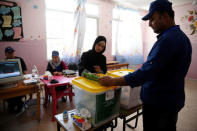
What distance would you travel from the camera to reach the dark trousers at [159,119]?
Answer: 3.04 feet

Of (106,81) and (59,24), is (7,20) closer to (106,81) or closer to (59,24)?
(59,24)

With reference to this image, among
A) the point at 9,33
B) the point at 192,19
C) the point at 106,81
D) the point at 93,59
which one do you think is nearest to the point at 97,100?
the point at 106,81

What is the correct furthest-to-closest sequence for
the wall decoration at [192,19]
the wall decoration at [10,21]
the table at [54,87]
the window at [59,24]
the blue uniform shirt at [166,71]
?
the wall decoration at [192,19], the window at [59,24], the wall decoration at [10,21], the table at [54,87], the blue uniform shirt at [166,71]

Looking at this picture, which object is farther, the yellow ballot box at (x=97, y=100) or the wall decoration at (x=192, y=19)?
the wall decoration at (x=192, y=19)

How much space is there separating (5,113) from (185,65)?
301 cm

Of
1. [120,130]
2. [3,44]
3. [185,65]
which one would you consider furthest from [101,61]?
[3,44]

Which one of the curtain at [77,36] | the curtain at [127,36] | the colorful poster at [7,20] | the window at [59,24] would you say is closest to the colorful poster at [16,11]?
the colorful poster at [7,20]

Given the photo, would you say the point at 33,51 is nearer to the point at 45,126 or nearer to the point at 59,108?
the point at 59,108

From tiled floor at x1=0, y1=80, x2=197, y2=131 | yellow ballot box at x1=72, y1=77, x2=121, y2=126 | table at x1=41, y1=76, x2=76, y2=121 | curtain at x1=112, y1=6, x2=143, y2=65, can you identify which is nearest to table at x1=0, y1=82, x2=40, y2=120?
table at x1=41, y1=76, x2=76, y2=121

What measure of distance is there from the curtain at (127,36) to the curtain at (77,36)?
1.63m

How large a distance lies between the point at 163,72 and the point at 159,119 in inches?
14.0

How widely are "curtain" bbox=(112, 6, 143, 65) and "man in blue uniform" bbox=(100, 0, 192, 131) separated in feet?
14.0

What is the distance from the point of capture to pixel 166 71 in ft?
2.78

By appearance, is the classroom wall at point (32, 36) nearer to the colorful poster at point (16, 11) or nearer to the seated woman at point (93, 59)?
the colorful poster at point (16, 11)
